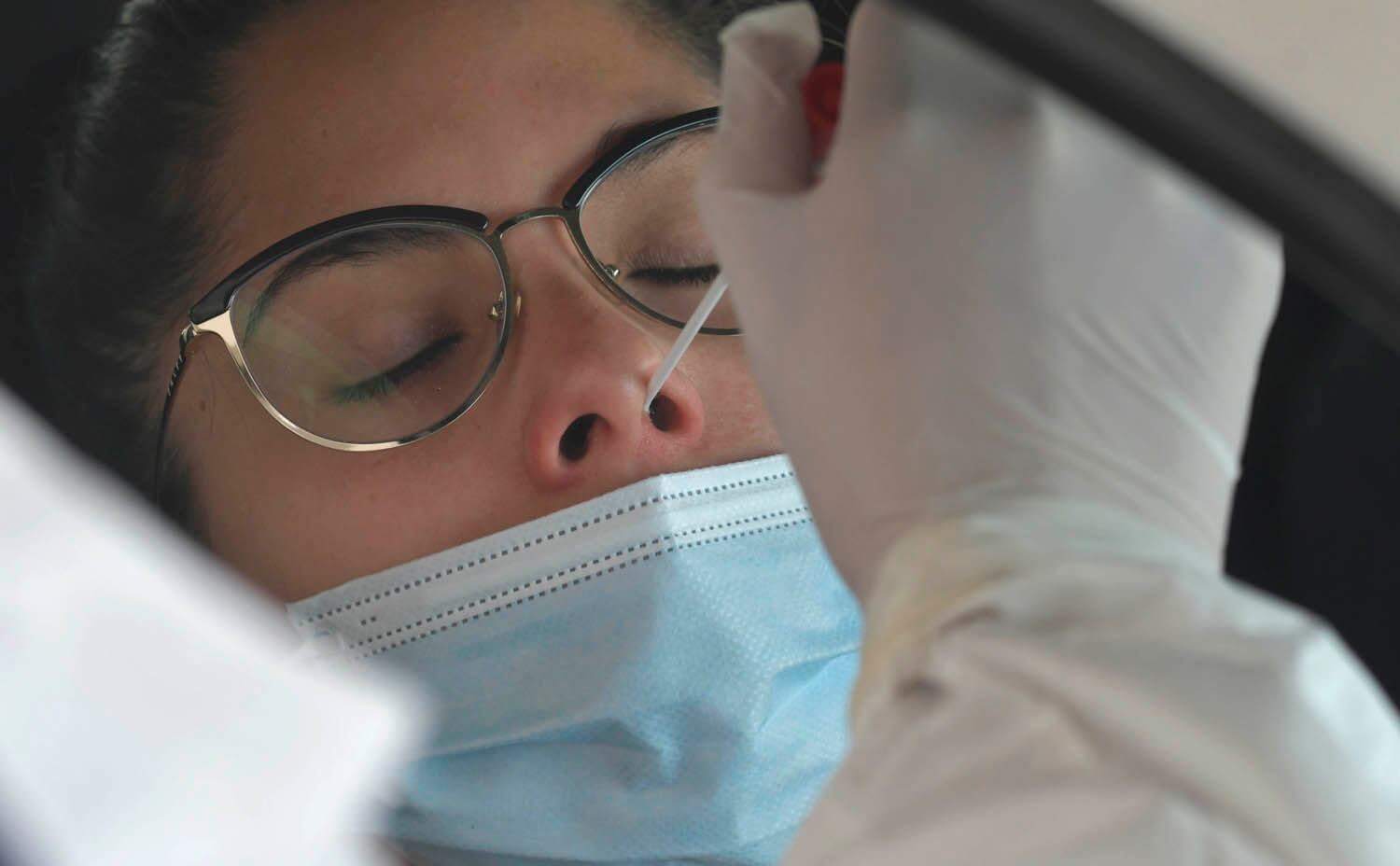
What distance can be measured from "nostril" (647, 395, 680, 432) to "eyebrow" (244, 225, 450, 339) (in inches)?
8.2

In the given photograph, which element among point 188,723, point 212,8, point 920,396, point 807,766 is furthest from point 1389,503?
point 212,8

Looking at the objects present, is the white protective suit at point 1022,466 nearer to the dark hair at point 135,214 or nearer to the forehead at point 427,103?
the forehead at point 427,103

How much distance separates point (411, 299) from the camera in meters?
0.96

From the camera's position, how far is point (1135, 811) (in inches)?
16.6

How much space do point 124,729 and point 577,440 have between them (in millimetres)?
452

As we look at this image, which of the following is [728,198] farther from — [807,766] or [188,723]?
[807,766]

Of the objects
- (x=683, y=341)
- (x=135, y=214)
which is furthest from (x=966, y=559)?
(x=135, y=214)

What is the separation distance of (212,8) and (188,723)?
0.81m

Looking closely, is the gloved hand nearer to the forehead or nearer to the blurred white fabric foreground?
the blurred white fabric foreground

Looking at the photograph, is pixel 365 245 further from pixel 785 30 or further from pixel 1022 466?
pixel 1022 466

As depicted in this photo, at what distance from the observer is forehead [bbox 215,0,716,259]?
99 centimetres

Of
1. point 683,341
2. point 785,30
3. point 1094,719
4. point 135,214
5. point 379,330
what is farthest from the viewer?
point 135,214

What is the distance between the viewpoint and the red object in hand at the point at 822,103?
0.62 meters

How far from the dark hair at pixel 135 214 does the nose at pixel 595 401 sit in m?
0.32
